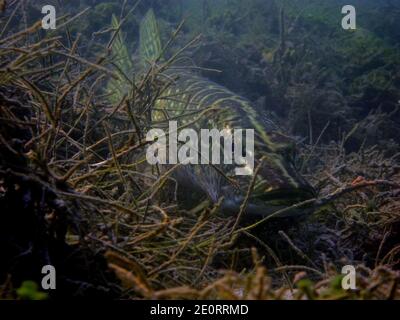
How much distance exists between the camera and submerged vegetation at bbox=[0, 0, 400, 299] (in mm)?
2193

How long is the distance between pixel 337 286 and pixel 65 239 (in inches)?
64.8

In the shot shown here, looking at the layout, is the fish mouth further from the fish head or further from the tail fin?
the tail fin

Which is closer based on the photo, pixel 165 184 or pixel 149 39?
pixel 165 184

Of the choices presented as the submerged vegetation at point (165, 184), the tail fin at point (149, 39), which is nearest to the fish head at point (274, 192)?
the submerged vegetation at point (165, 184)

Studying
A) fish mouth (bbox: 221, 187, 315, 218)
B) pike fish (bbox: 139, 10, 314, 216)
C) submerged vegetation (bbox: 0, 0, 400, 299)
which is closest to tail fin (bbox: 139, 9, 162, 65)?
submerged vegetation (bbox: 0, 0, 400, 299)

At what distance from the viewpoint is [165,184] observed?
12.6 ft

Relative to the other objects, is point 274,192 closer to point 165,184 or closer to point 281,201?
point 281,201

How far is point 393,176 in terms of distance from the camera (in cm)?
534

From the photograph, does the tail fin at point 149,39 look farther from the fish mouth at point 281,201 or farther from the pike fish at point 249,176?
the fish mouth at point 281,201

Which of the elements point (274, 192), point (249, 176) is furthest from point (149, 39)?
point (274, 192)

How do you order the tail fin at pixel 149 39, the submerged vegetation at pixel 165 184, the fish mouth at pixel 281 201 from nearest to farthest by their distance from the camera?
the submerged vegetation at pixel 165 184
the fish mouth at pixel 281 201
the tail fin at pixel 149 39

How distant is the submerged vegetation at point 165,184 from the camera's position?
219cm
